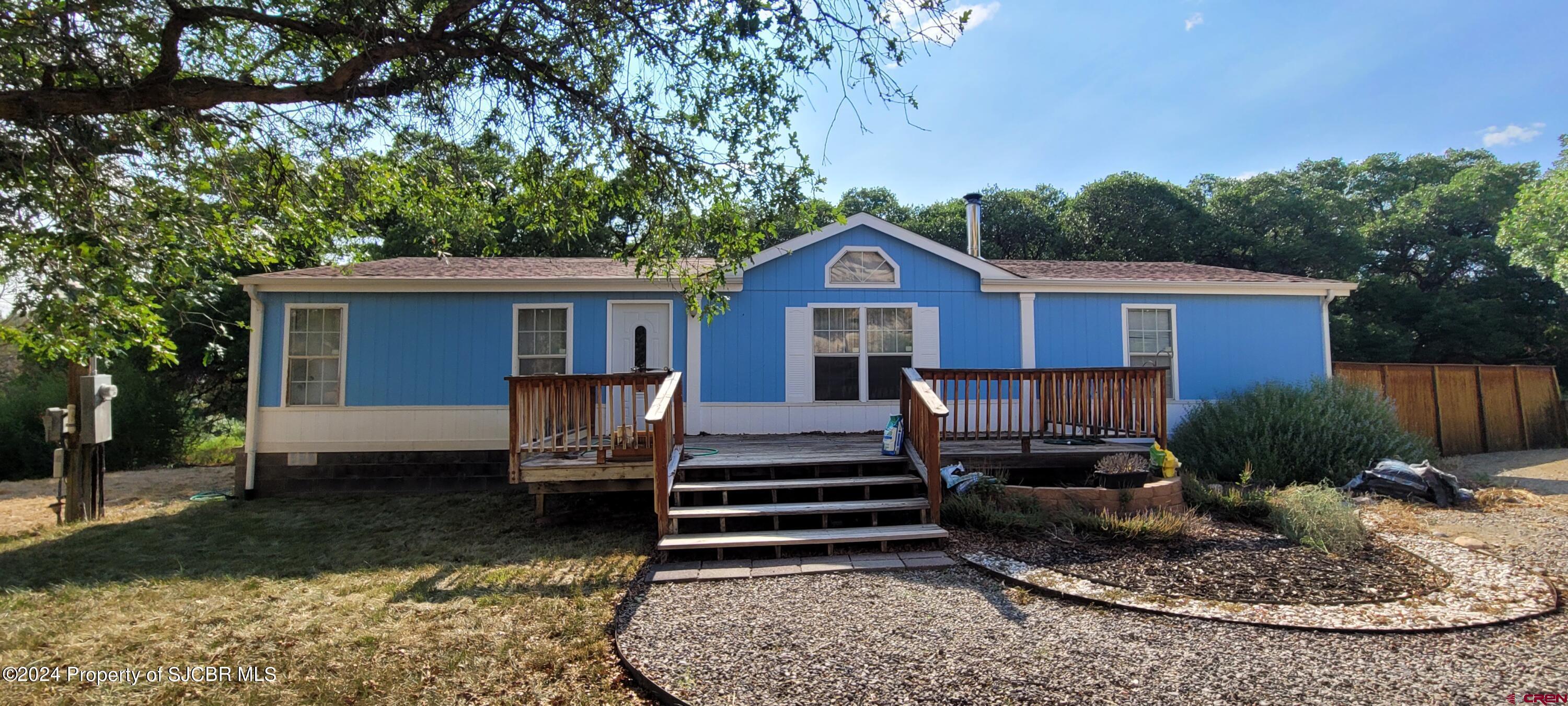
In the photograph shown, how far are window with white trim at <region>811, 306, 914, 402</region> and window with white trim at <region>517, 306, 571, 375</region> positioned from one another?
3.25m

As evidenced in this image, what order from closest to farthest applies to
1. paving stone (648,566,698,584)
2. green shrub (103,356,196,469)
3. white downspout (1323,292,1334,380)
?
paving stone (648,566,698,584)
white downspout (1323,292,1334,380)
green shrub (103,356,196,469)

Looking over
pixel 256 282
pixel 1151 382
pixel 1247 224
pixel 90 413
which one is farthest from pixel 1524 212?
pixel 90 413

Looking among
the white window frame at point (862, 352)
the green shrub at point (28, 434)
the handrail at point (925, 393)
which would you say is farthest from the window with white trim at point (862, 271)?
the green shrub at point (28, 434)

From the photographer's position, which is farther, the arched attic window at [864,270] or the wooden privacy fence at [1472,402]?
the wooden privacy fence at [1472,402]

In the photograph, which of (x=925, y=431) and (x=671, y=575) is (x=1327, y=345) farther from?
(x=671, y=575)

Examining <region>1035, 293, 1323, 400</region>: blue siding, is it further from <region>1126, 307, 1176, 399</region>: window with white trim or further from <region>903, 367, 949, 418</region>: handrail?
<region>903, 367, 949, 418</region>: handrail

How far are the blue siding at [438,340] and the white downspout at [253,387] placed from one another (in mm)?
120

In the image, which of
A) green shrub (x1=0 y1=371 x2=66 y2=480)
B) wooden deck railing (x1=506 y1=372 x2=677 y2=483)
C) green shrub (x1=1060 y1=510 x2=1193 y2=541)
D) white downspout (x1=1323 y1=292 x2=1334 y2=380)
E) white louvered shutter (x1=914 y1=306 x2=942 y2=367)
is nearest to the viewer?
green shrub (x1=1060 y1=510 x2=1193 y2=541)

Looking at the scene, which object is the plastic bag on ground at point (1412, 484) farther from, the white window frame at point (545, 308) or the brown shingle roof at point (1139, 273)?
the white window frame at point (545, 308)

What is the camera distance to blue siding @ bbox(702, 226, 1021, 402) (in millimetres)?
8930

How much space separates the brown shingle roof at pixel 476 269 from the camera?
8.73 meters

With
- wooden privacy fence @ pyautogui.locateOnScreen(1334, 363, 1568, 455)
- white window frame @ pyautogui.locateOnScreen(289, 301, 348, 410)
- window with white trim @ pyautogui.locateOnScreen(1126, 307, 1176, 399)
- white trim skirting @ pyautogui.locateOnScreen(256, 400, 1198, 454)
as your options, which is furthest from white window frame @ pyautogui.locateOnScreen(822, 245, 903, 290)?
wooden privacy fence @ pyautogui.locateOnScreen(1334, 363, 1568, 455)

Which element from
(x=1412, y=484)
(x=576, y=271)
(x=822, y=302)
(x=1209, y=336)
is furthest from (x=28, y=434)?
(x=1412, y=484)

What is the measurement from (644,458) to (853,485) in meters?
1.86
